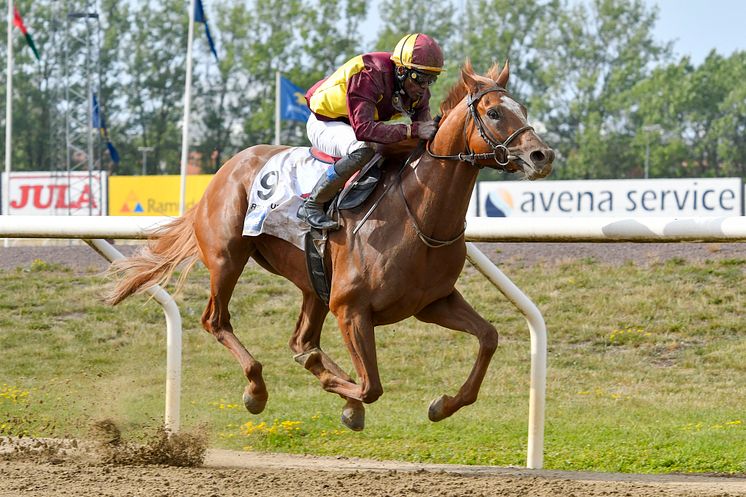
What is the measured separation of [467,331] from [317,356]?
2.55 ft

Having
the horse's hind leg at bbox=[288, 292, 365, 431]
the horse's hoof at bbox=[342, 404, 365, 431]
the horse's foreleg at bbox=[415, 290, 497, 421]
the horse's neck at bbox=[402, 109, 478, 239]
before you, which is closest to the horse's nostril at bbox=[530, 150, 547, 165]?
the horse's neck at bbox=[402, 109, 478, 239]

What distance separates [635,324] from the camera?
7.81 metres

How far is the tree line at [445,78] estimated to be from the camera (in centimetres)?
4375

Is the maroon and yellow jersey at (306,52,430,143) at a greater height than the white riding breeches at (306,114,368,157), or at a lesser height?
greater

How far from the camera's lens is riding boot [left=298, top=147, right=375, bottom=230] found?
448cm

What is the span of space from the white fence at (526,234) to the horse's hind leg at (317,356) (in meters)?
0.72

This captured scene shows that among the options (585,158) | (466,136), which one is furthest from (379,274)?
(585,158)

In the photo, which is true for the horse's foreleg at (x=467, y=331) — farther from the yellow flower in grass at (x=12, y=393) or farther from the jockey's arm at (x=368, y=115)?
the yellow flower in grass at (x=12, y=393)

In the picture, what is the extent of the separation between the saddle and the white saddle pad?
0.22 feet

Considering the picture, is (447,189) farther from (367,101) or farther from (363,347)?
(363,347)

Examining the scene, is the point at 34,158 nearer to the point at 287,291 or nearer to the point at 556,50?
the point at 556,50

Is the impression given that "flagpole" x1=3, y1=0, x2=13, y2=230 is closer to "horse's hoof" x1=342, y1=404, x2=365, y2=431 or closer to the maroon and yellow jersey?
the maroon and yellow jersey

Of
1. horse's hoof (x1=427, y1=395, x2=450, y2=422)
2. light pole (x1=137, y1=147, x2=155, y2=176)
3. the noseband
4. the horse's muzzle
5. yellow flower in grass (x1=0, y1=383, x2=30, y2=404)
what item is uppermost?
light pole (x1=137, y1=147, x2=155, y2=176)

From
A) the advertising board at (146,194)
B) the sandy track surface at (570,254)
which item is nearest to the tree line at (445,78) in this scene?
the advertising board at (146,194)
